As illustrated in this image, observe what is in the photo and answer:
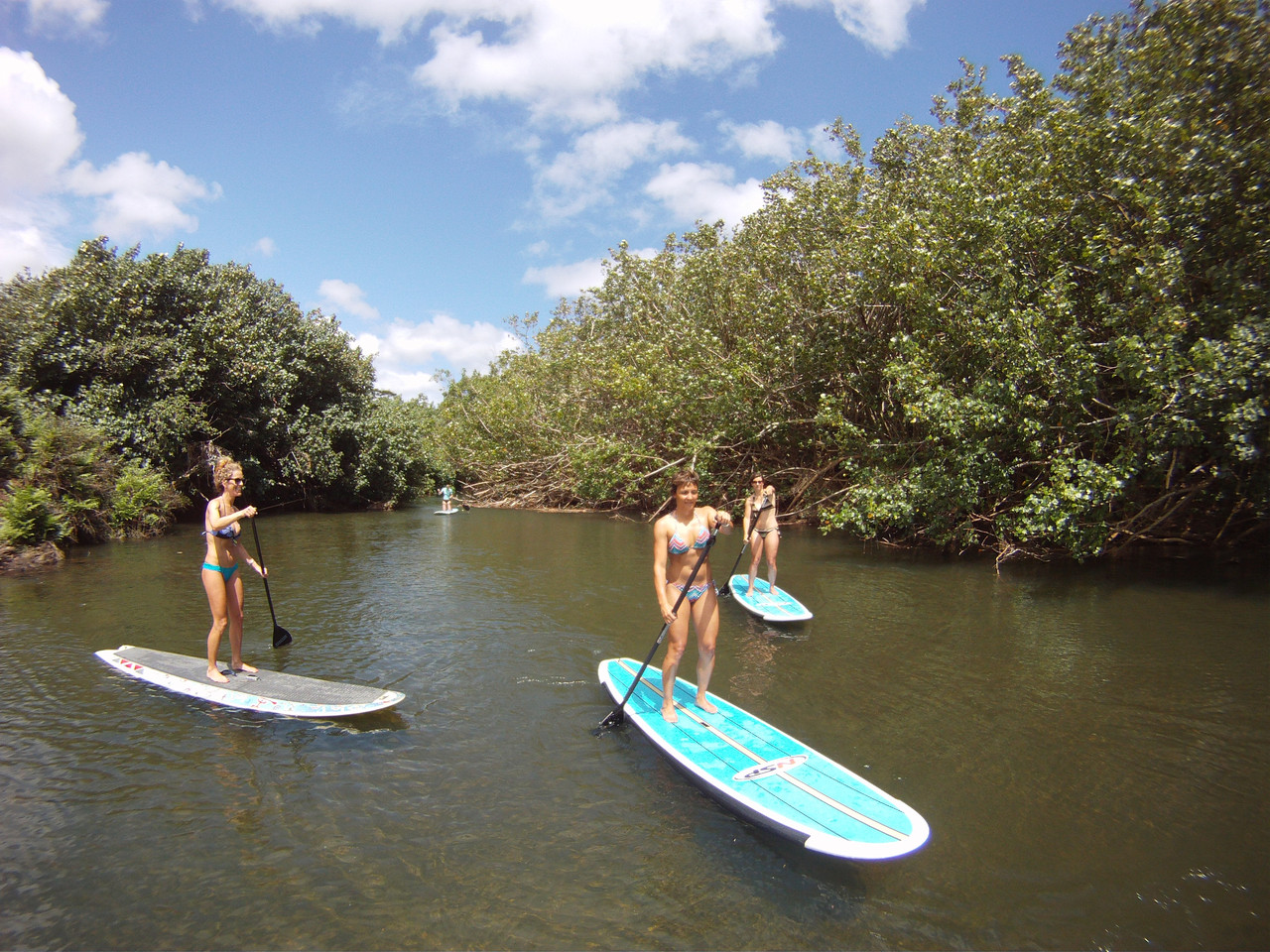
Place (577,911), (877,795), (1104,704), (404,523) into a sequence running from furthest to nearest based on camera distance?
(404,523) → (1104,704) → (877,795) → (577,911)

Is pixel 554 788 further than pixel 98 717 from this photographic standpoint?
No

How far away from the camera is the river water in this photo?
3770mm

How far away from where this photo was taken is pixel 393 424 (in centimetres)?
3045

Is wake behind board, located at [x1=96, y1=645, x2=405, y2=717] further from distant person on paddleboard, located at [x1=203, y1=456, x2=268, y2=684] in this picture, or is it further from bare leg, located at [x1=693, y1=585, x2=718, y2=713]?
bare leg, located at [x1=693, y1=585, x2=718, y2=713]

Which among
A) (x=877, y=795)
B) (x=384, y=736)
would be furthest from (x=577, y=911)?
(x=384, y=736)

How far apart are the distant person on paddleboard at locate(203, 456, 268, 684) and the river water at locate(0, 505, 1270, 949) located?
68 centimetres

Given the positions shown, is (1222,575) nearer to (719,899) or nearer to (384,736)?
(719,899)

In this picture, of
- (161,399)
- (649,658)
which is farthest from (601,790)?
(161,399)

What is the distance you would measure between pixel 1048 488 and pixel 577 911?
11.8 metres

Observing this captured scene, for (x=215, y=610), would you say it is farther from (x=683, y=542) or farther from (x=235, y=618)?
(x=683, y=542)

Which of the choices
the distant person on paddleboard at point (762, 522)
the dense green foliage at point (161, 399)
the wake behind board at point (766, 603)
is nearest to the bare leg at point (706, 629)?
the wake behind board at point (766, 603)

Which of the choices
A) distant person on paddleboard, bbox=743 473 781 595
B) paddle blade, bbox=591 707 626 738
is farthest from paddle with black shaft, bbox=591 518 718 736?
distant person on paddleboard, bbox=743 473 781 595

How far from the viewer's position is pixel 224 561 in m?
6.55

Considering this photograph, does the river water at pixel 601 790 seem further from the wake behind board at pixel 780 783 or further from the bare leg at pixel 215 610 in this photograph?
the bare leg at pixel 215 610
